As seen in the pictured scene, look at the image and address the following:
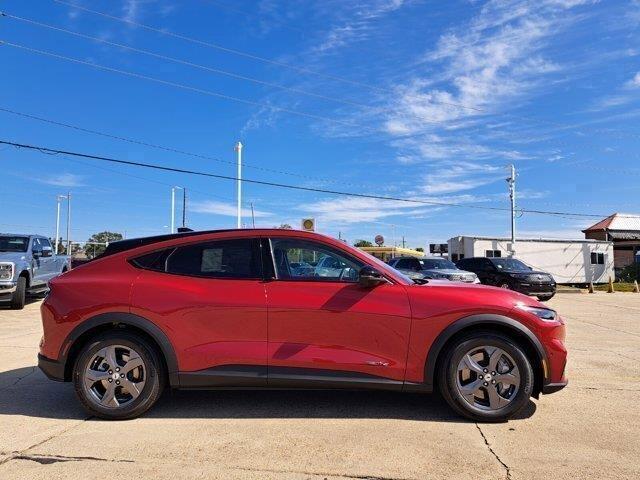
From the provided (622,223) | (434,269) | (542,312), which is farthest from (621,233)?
(542,312)

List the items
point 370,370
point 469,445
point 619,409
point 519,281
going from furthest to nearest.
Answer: point 519,281 < point 619,409 < point 370,370 < point 469,445

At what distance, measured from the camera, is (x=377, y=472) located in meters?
3.46

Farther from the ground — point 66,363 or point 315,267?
point 315,267

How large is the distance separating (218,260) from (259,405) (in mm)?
1437

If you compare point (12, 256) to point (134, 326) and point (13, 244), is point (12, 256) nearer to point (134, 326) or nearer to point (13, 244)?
point (13, 244)

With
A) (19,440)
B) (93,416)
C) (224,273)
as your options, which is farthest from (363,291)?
(19,440)

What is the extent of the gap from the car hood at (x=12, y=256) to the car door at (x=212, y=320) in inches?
384

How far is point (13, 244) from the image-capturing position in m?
13.8

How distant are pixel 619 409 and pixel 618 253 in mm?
58617

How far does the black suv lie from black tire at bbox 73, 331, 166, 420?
17.4m

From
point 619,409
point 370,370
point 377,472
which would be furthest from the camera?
point 619,409

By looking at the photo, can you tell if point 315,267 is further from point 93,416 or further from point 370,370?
point 93,416

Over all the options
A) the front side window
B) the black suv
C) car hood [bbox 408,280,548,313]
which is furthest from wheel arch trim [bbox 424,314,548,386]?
the black suv

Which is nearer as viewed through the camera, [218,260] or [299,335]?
[299,335]
